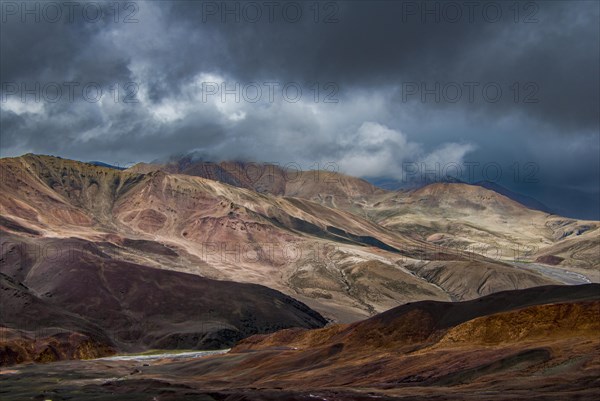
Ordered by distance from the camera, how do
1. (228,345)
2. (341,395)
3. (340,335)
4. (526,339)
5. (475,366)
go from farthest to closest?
(228,345)
(340,335)
(526,339)
(475,366)
(341,395)

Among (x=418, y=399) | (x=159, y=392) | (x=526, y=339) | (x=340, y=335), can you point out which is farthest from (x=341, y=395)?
(x=340, y=335)

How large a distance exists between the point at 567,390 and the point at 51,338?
394ft

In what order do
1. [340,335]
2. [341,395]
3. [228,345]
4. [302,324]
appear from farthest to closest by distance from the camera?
1. [302,324]
2. [228,345]
3. [340,335]
4. [341,395]

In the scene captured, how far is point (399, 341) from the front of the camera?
92812 mm

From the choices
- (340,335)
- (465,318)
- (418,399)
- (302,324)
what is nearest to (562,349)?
(418,399)

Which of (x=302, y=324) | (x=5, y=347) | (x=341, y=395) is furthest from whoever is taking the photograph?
(x=302, y=324)

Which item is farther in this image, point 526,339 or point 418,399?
point 526,339

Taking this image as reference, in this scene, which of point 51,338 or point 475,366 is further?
point 51,338

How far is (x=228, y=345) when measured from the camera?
165 metres

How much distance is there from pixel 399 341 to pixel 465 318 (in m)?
9.55

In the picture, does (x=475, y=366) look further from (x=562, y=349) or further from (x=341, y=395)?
(x=341, y=395)

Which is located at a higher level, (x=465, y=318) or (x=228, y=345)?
(x=465, y=318)

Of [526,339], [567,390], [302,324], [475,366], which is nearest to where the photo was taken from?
[567,390]

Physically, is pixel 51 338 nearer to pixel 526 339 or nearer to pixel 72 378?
pixel 72 378
